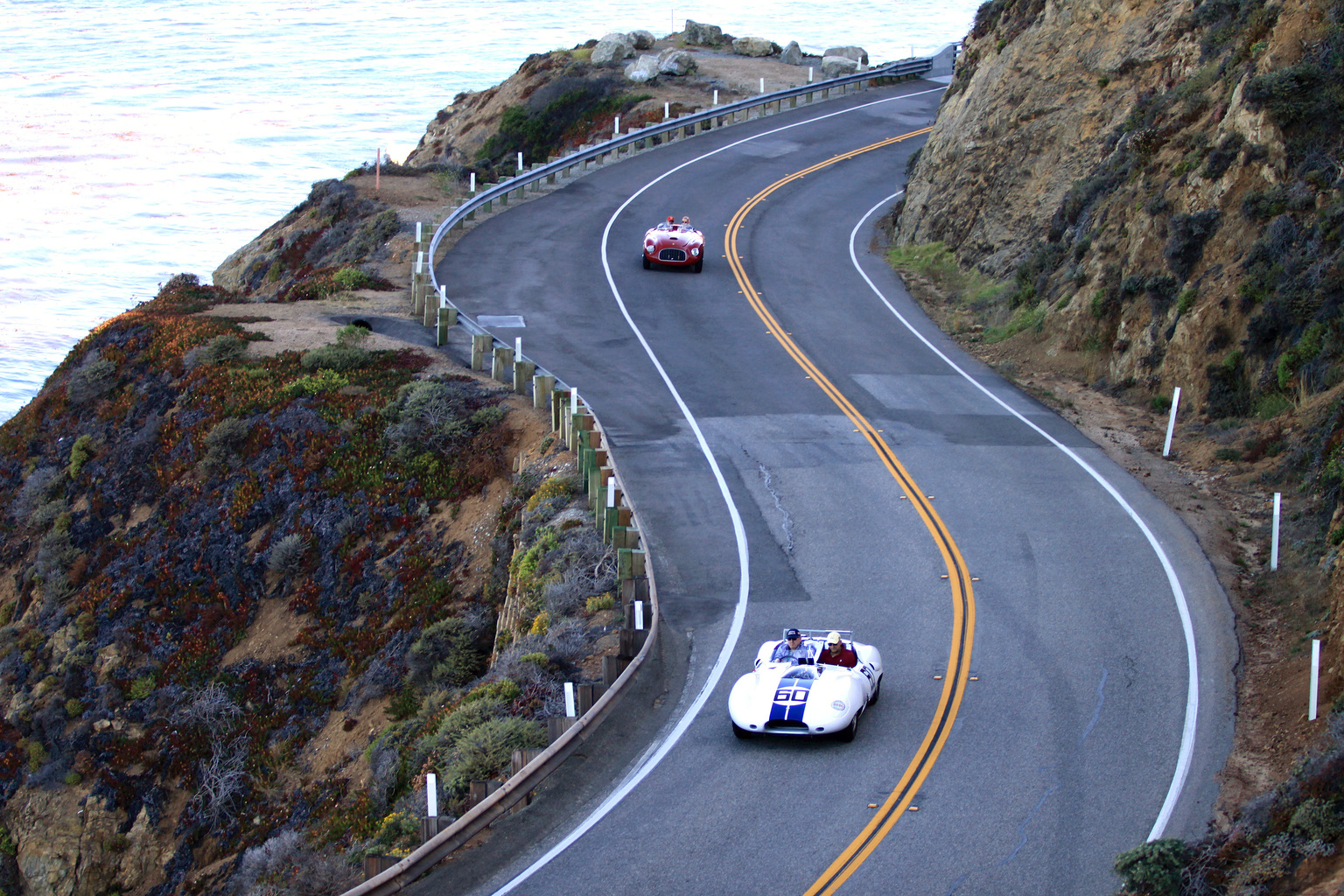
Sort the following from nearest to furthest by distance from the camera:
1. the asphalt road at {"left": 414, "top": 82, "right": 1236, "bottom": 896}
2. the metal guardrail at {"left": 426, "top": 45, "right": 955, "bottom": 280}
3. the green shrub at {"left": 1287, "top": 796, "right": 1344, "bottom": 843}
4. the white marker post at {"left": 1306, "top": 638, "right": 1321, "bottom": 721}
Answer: the green shrub at {"left": 1287, "top": 796, "right": 1344, "bottom": 843} → the asphalt road at {"left": 414, "top": 82, "right": 1236, "bottom": 896} → the white marker post at {"left": 1306, "top": 638, "right": 1321, "bottom": 721} → the metal guardrail at {"left": 426, "top": 45, "right": 955, "bottom": 280}

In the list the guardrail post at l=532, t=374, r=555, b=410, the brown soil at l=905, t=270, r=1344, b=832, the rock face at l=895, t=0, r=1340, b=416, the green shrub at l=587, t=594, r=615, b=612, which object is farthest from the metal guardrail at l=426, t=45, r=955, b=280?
the brown soil at l=905, t=270, r=1344, b=832

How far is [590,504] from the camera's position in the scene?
64.8 feet

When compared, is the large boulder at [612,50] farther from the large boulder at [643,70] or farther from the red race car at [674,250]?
the red race car at [674,250]

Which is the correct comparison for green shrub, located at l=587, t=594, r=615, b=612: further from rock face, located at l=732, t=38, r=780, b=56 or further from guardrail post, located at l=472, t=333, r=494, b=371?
rock face, located at l=732, t=38, r=780, b=56

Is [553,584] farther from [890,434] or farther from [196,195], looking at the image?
[196,195]

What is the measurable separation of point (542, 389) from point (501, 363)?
8.06 feet

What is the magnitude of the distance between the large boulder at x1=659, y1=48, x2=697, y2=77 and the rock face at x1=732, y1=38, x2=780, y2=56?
7158 mm

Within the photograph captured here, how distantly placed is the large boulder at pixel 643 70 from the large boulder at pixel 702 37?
Result: 9008 millimetres

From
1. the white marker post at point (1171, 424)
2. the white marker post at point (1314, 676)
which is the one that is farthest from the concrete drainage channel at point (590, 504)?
the white marker post at point (1171, 424)

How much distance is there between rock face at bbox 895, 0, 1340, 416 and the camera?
76.4 ft

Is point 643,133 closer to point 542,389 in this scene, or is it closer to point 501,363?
point 501,363

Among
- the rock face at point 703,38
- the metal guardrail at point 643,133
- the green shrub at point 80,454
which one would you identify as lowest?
the green shrub at point 80,454

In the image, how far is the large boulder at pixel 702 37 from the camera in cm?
6548

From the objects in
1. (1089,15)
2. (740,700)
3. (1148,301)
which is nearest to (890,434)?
(1148,301)
